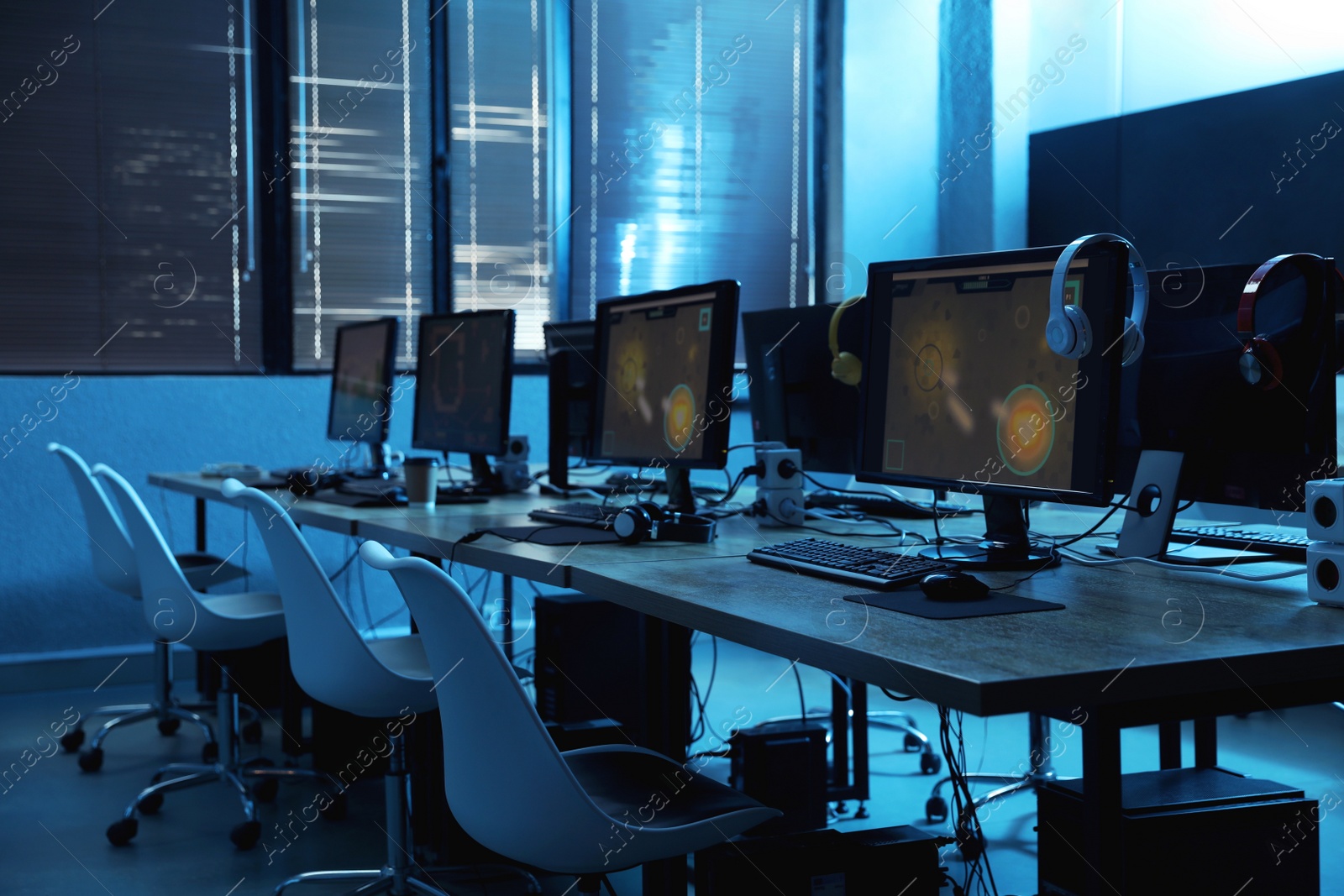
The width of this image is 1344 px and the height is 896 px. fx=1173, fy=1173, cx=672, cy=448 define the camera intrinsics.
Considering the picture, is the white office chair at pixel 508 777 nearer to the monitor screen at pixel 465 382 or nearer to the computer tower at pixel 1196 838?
the computer tower at pixel 1196 838

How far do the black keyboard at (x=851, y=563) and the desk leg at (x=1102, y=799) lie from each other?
1.33ft

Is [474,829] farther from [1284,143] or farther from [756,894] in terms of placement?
[1284,143]

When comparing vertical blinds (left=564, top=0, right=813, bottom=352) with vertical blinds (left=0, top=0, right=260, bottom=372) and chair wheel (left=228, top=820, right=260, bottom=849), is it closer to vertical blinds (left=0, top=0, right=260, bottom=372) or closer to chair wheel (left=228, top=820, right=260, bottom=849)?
vertical blinds (left=0, top=0, right=260, bottom=372)

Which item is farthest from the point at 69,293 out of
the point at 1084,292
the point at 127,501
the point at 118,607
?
the point at 1084,292

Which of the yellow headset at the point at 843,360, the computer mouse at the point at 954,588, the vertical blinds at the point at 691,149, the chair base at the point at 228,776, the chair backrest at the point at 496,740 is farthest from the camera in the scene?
the vertical blinds at the point at 691,149

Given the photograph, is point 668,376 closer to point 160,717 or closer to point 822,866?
point 822,866

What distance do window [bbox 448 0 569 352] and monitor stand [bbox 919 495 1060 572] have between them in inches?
127

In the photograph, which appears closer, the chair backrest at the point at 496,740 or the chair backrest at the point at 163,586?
the chair backrest at the point at 496,740

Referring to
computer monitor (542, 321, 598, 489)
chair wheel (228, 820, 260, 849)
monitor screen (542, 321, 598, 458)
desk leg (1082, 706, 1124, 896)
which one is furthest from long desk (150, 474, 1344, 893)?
monitor screen (542, 321, 598, 458)

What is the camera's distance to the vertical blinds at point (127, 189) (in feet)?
13.5

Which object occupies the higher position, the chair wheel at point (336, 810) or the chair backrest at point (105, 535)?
the chair backrest at point (105, 535)

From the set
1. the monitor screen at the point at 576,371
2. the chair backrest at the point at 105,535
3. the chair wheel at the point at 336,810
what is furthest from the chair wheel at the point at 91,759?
the monitor screen at the point at 576,371

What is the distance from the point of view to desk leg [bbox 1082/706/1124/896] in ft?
3.81

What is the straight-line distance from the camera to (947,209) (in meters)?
5.15
